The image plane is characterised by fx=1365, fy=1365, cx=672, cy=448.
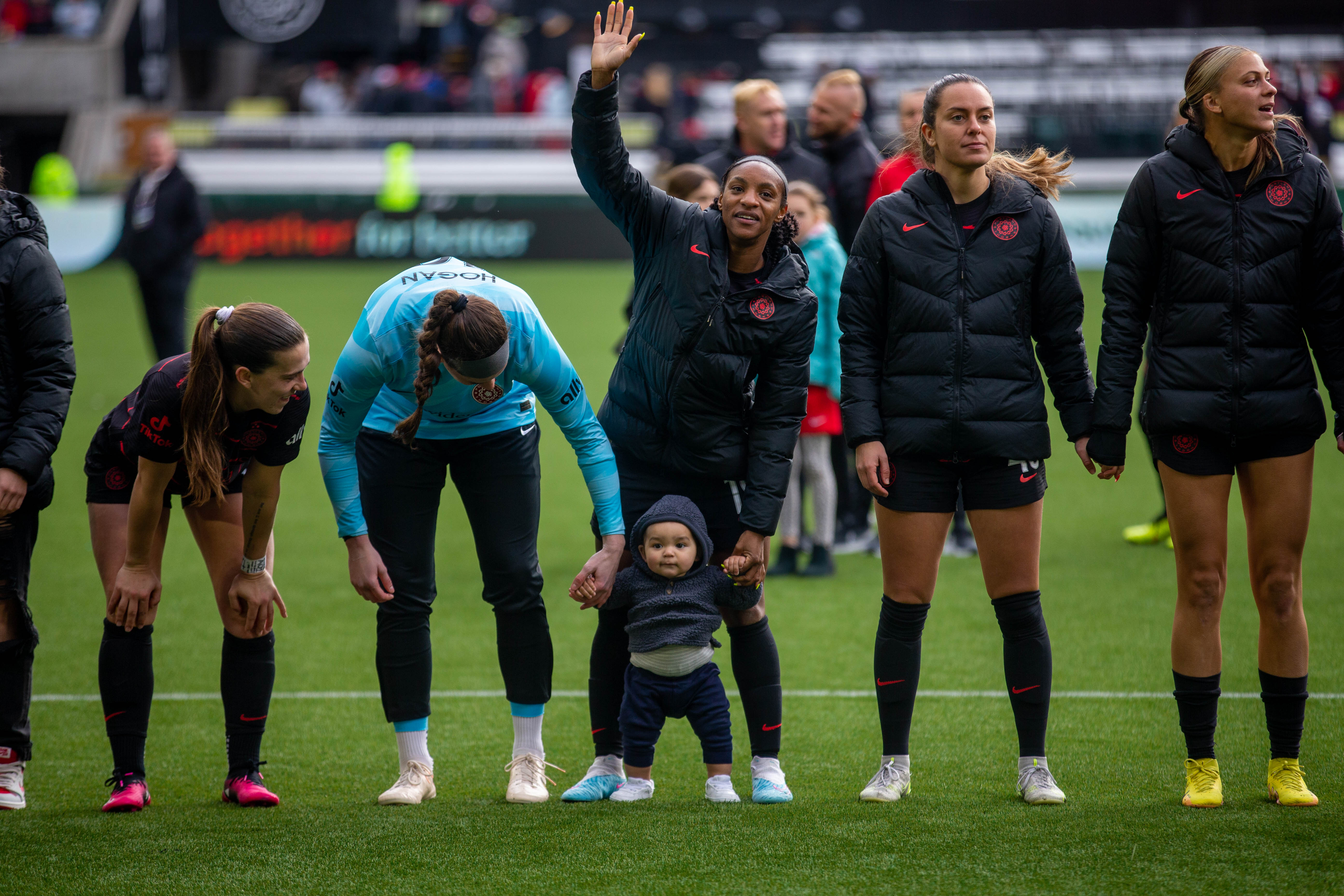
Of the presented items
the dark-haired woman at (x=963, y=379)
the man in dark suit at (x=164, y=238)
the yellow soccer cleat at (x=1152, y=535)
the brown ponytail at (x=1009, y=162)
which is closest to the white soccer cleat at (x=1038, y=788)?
the dark-haired woman at (x=963, y=379)

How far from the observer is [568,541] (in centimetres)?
750

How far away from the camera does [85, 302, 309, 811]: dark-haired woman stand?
352cm

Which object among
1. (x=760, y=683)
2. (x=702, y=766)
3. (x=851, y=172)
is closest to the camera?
(x=760, y=683)

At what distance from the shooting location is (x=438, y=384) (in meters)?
3.73

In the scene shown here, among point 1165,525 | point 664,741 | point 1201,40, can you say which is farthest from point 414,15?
point 664,741

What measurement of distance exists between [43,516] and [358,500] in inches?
205

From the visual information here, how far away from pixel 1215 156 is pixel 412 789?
2780mm

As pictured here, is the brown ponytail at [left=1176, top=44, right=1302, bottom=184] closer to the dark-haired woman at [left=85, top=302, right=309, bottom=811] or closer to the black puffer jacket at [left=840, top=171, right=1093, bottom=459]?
the black puffer jacket at [left=840, top=171, right=1093, bottom=459]

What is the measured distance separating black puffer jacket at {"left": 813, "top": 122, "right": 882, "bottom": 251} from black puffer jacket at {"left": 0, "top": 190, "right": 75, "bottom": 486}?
400 centimetres

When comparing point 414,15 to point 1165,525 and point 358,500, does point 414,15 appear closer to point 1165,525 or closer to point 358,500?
point 1165,525

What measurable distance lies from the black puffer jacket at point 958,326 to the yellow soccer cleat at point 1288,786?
3.38ft

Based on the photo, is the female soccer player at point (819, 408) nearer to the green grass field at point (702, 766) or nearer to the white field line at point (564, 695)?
the green grass field at point (702, 766)

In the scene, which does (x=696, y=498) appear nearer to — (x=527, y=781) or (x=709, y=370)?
(x=709, y=370)

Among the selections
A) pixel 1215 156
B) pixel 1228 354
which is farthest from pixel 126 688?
pixel 1215 156
